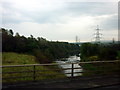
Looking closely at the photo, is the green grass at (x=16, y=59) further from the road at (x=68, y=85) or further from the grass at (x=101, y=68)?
the grass at (x=101, y=68)

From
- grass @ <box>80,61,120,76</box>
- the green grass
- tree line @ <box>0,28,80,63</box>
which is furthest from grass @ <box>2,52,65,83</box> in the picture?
grass @ <box>80,61,120,76</box>

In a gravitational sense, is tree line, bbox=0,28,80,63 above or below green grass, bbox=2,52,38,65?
above

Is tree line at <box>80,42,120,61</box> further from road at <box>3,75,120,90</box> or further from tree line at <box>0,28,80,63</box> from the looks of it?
road at <box>3,75,120,90</box>

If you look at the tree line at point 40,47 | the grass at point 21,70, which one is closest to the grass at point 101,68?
the tree line at point 40,47

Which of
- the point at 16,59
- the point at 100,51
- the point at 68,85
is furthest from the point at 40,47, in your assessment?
the point at 100,51

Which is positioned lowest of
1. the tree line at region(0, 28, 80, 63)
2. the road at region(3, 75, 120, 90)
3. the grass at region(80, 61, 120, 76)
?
the road at region(3, 75, 120, 90)

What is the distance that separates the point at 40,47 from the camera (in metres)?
3.47

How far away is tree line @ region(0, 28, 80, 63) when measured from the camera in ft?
10.2

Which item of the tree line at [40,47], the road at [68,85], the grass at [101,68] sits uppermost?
the tree line at [40,47]

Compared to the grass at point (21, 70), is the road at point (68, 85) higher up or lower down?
lower down

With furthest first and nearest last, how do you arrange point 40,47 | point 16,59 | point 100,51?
1. point 100,51
2. point 40,47
3. point 16,59

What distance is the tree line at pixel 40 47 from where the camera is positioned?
3123 mm

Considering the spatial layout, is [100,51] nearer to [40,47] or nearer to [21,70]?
[40,47]

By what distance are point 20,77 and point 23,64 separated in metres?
0.29
